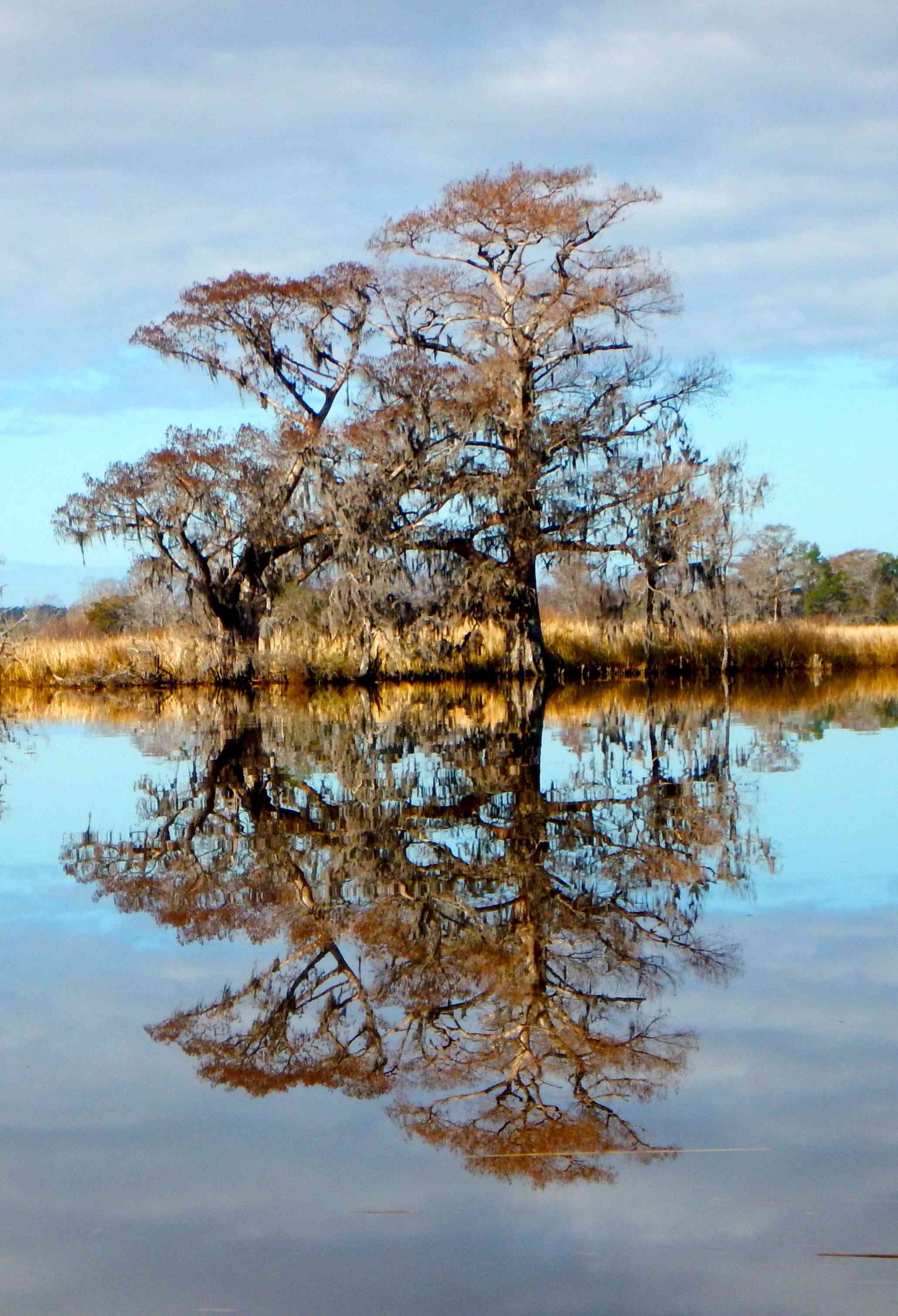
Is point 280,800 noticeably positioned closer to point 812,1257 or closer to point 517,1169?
point 517,1169

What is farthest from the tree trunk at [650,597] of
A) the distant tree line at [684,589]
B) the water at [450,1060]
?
the water at [450,1060]

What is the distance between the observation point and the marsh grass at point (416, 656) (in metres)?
22.8

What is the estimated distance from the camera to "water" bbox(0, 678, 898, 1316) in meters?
2.60

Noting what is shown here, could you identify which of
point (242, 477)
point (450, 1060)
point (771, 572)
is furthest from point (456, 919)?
point (771, 572)

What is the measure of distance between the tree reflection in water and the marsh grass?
1217 centimetres

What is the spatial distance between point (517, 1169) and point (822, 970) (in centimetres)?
187

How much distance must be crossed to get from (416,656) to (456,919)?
19.2 metres

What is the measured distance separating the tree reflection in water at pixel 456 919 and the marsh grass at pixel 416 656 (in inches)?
479

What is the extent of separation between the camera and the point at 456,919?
512cm

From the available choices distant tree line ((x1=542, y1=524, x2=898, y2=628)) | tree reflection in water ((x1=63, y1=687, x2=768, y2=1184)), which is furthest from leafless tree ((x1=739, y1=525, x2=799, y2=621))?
tree reflection in water ((x1=63, y1=687, x2=768, y2=1184))

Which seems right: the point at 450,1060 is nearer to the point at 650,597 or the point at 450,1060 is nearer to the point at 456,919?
the point at 456,919

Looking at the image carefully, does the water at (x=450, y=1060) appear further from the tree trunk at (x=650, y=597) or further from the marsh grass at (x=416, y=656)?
the tree trunk at (x=650, y=597)

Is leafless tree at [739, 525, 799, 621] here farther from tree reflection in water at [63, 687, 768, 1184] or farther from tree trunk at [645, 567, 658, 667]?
tree reflection in water at [63, 687, 768, 1184]

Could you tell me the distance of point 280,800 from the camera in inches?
336
